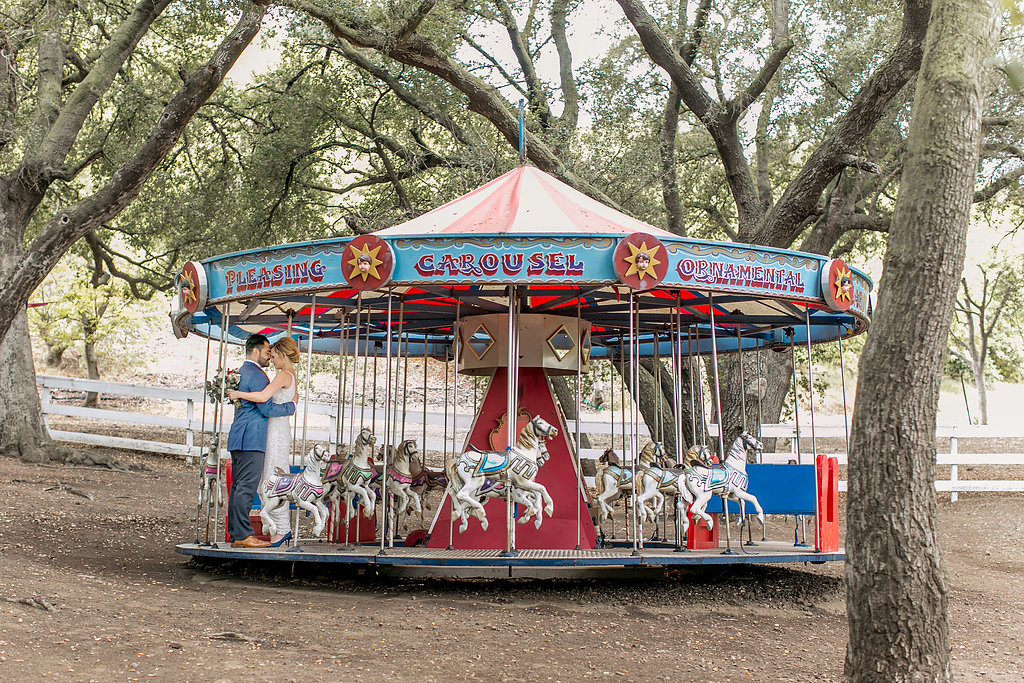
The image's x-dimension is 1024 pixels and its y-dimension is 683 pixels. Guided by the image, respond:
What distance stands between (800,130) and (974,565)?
30.5 ft

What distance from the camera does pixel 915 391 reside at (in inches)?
181

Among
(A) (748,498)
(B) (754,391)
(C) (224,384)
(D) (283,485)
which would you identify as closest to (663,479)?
(A) (748,498)

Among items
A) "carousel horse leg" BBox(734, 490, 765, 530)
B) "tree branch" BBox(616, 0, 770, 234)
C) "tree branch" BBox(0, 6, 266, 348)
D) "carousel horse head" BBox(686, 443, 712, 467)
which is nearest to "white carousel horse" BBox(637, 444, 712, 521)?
"carousel horse head" BBox(686, 443, 712, 467)

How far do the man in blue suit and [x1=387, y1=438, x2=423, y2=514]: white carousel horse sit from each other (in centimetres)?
119

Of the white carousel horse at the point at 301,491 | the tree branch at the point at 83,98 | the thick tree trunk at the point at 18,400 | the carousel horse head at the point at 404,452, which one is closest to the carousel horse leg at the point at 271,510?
the white carousel horse at the point at 301,491

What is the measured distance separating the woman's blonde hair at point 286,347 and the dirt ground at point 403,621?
81.6 inches

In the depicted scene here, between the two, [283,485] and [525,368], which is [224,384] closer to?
[283,485]

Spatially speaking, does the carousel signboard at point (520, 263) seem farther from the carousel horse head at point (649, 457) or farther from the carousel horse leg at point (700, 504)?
the carousel horse leg at point (700, 504)

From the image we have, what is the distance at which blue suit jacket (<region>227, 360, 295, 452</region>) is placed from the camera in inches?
352

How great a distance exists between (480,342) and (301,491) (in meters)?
2.90

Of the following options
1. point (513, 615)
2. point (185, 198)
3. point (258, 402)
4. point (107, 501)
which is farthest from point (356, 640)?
point (185, 198)

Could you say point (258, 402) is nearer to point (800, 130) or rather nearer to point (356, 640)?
point (356, 640)

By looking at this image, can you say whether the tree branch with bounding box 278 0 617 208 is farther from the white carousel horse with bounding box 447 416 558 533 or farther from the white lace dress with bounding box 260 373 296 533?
the white carousel horse with bounding box 447 416 558 533

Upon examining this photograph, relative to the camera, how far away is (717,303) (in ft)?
34.2
